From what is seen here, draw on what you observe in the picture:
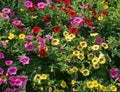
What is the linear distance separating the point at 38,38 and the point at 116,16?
1.17 meters

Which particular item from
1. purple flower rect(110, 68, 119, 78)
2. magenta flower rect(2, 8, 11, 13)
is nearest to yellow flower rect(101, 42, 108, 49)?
purple flower rect(110, 68, 119, 78)

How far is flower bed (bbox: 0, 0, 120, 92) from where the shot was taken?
4098mm

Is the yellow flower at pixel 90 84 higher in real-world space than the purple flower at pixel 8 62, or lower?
lower

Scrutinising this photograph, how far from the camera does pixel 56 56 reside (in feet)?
14.0

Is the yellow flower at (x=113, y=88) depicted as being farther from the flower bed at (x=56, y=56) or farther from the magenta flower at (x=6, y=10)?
the magenta flower at (x=6, y=10)

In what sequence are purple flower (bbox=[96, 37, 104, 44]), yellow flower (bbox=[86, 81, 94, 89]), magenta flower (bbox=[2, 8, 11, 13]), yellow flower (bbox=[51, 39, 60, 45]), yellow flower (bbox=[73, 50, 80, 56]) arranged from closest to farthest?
1. yellow flower (bbox=[86, 81, 94, 89])
2. yellow flower (bbox=[73, 50, 80, 56])
3. yellow flower (bbox=[51, 39, 60, 45])
4. purple flower (bbox=[96, 37, 104, 44])
5. magenta flower (bbox=[2, 8, 11, 13])

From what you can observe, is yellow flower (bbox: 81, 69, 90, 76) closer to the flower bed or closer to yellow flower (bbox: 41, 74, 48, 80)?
the flower bed

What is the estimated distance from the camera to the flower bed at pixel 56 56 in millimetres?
4098

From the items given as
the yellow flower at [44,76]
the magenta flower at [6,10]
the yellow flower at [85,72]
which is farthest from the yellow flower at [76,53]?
the magenta flower at [6,10]

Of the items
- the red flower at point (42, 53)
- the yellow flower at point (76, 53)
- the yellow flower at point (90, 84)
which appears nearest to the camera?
the yellow flower at point (90, 84)

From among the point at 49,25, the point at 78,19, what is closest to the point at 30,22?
the point at 49,25

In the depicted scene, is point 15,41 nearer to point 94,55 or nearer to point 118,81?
point 94,55

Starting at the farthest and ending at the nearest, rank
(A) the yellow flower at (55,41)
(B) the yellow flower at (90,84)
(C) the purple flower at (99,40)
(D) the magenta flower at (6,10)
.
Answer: (D) the magenta flower at (6,10) < (C) the purple flower at (99,40) < (A) the yellow flower at (55,41) < (B) the yellow flower at (90,84)

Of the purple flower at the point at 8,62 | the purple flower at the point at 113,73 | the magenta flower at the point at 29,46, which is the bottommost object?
the purple flower at the point at 113,73
